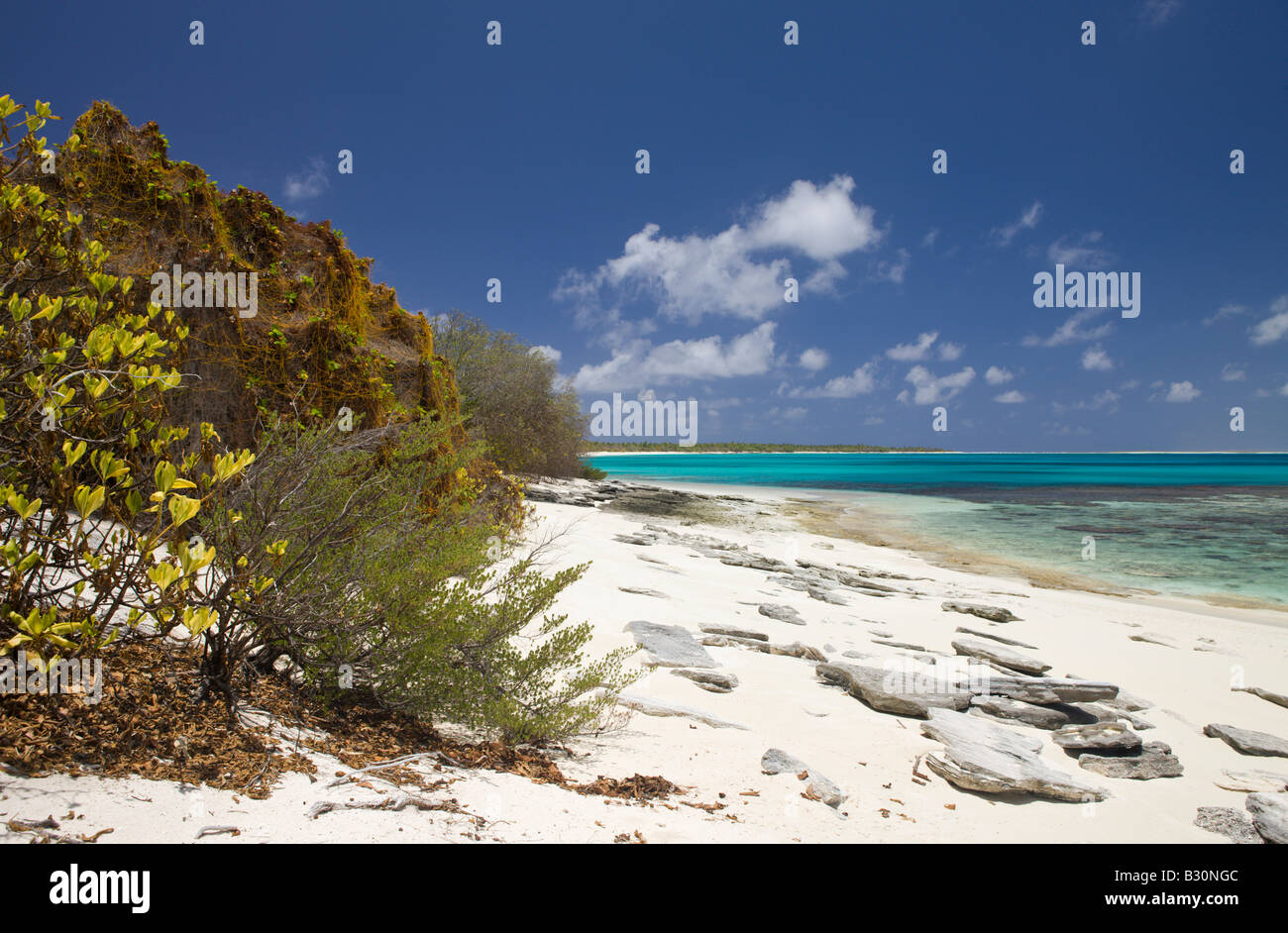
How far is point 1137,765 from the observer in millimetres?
4906

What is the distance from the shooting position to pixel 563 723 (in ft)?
13.6

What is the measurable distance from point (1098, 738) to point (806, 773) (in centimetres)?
295

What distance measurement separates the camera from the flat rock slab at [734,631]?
300 inches

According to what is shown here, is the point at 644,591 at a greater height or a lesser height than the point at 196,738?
lesser

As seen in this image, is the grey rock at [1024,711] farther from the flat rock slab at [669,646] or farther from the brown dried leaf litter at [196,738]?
the brown dried leaf litter at [196,738]

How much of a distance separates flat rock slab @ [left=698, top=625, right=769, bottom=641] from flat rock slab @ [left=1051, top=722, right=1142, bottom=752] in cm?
307

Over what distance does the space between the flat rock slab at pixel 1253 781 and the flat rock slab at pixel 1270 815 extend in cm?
33

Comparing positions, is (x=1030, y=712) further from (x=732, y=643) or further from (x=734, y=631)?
(x=734, y=631)

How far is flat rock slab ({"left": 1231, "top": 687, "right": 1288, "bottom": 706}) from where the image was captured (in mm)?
7070

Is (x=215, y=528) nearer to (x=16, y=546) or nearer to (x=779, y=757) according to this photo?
(x=16, y=546)

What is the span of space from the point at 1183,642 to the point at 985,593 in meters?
3.33

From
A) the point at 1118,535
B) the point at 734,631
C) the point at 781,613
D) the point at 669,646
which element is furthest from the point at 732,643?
the point at 1118,535
